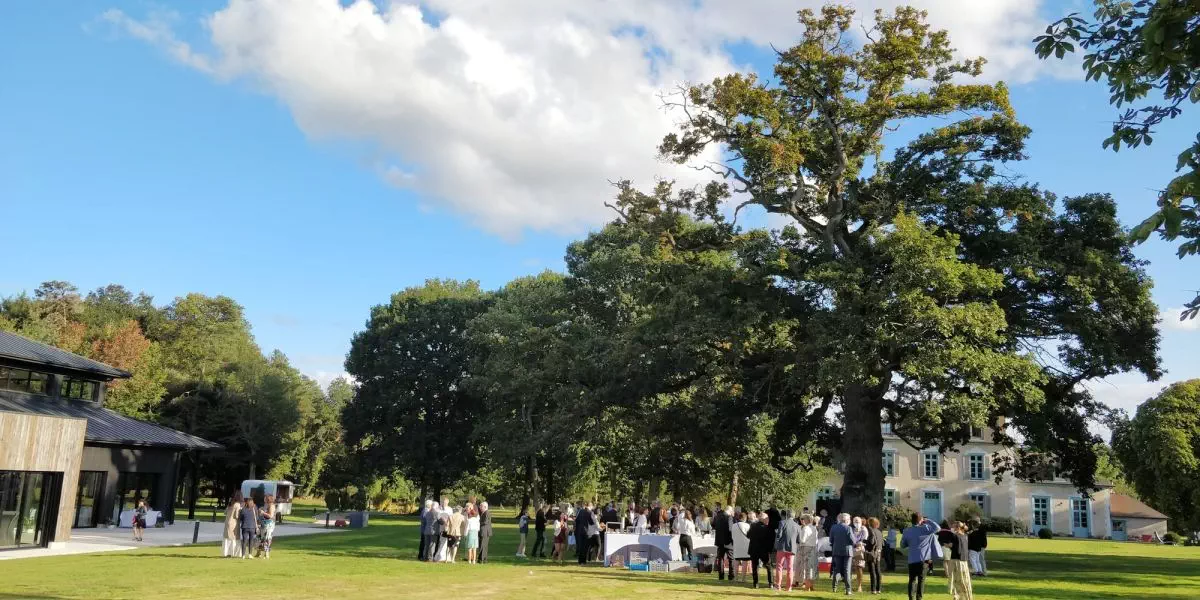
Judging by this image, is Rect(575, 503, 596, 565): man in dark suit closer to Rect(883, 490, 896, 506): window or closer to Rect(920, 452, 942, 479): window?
Rect(883, 490, 896, 506): window

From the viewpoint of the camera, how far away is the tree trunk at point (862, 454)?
2556cm

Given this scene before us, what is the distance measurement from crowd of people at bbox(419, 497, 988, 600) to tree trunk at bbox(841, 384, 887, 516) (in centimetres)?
114

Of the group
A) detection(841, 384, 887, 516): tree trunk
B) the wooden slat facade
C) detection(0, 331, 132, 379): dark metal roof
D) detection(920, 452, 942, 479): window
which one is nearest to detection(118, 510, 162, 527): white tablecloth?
detection(0, 331, 132, 379): dark metal roof

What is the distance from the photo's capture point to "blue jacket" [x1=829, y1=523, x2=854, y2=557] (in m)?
17.0

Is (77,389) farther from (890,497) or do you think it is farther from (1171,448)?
(890,497)

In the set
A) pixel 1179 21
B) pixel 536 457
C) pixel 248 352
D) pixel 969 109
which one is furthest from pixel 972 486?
pixel 1179 21

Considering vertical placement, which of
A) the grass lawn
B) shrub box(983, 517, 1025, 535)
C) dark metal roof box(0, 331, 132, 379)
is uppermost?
dark metal roof box(0, 331, 132, 379)

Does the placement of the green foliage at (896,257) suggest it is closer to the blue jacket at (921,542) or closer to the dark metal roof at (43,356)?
the blue jacket at (921,542)

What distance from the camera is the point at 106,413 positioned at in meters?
36.0

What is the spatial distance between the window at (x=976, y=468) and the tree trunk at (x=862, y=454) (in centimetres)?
4513

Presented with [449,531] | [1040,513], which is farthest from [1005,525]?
[449,531]

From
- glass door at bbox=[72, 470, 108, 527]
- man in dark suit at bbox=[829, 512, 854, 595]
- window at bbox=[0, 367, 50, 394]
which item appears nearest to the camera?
man in dark suit at bbox=[829, 512, 854, 595]

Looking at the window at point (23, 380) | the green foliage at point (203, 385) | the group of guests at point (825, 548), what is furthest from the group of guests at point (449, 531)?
the green foliage at point (203, 385)

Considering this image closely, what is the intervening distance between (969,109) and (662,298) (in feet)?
36.9
